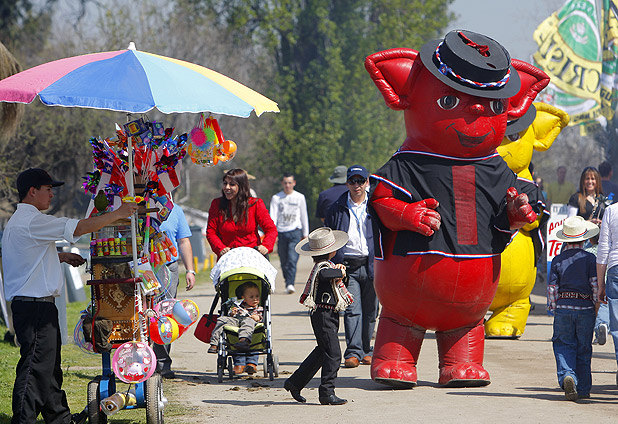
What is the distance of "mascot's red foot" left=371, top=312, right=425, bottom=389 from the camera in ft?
25.0

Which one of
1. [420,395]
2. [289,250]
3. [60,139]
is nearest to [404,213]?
[420,395]

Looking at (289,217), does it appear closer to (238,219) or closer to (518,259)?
(518,259)

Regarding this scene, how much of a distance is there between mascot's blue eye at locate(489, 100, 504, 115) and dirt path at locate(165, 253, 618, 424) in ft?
7.54

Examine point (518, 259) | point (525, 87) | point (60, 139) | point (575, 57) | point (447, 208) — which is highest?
point (575, 57)

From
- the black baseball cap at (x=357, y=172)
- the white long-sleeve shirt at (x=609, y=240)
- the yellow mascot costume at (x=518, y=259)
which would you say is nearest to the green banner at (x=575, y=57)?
the yellow mascot costume at (x=518, y=259)

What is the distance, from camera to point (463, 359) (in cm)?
769

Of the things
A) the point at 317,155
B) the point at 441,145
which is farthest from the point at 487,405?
the point at 317,155

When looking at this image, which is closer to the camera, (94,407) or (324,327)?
(94,407)

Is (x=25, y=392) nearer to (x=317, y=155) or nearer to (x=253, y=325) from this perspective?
(x=253, y=325)

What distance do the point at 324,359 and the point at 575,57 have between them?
1838cm

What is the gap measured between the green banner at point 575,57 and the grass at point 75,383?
15.8 m

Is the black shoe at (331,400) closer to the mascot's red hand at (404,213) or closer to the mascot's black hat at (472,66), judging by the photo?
the mascot's red hand at (404,213)

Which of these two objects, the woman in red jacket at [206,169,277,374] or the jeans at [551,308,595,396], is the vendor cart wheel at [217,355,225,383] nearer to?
the woman in red jacket at [206,169,277,374]

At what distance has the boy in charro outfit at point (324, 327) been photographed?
714cm
